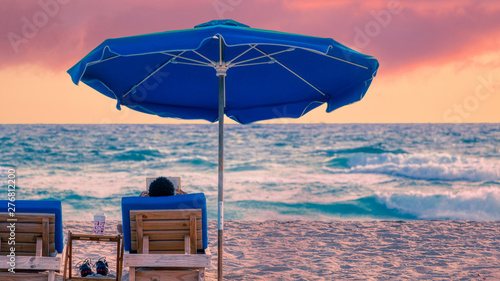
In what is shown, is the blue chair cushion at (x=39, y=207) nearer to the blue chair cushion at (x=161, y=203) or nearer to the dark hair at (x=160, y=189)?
the blue chair cushion at (x=161, y=203)

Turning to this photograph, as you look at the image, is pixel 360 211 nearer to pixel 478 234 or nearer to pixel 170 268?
pixel 478 234

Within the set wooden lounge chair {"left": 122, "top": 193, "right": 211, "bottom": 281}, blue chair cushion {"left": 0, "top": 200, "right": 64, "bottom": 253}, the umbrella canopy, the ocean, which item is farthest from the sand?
the ocean

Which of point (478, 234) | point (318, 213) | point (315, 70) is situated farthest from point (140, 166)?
point (315, 70)

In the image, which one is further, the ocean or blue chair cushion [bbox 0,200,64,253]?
the ocean

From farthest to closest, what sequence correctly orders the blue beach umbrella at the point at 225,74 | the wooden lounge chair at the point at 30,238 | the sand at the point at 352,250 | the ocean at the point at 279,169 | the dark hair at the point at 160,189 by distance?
the ocean at the point at 279,169 → the sand at the point at 352,250 → the dark hair at the point at 160,189 → the wooden lounge chair at the point at 30,238 → the blue beach umbrella at the point at 225,74

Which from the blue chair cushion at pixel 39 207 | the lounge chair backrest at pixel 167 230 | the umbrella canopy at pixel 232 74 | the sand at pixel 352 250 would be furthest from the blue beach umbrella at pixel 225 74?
the sand at pixel 352 250

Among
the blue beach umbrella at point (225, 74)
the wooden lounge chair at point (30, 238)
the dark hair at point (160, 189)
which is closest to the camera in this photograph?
the blue beach umbrella at point (225, 74)

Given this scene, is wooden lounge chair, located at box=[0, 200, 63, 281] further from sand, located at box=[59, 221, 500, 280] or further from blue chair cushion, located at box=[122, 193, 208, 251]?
sand, located at box=[59, 221, 500, 280]

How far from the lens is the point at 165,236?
3.79 m

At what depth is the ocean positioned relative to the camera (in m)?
14.2

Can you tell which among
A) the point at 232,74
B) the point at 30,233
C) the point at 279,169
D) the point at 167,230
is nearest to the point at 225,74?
the point at 232,74

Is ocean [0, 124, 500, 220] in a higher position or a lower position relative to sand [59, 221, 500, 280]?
higher

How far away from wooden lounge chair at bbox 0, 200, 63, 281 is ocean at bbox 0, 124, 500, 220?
8.04 metres

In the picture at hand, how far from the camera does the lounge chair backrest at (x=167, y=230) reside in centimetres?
370
